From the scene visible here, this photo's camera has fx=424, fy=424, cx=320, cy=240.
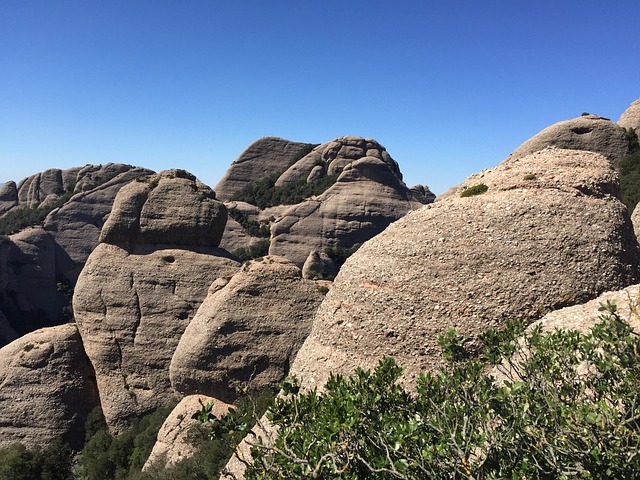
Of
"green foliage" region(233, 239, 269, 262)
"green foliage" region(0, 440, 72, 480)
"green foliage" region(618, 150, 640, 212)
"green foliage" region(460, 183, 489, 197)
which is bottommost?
"green foliage" region(0, 440, 72, 480)

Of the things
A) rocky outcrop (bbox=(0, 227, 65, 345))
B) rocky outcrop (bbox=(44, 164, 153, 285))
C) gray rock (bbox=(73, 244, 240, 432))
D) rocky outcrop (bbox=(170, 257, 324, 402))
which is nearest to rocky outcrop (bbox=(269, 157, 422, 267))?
rocky outcrop (bbox=(44, 164, 153, 285))

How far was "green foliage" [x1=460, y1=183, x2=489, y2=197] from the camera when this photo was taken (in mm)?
15453

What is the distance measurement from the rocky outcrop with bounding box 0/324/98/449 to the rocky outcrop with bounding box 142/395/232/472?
7.84 m

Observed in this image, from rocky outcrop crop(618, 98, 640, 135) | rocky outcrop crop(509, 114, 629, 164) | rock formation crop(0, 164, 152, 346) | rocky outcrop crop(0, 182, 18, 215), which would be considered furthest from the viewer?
rocky outcrop crop(0, 182, 18, 215)

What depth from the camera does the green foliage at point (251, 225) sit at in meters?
60.3

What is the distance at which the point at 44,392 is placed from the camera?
86.5ft

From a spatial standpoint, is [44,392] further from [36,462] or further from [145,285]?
[145,285]

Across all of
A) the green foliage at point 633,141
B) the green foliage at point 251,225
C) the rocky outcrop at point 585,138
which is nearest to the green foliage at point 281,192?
the green foliage at point 251,225

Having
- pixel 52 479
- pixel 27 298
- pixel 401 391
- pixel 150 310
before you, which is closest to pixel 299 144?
pixel 27 298

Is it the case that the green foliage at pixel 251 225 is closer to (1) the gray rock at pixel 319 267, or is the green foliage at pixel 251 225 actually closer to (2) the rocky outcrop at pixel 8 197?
(1) the gray rock at pixel 319 267

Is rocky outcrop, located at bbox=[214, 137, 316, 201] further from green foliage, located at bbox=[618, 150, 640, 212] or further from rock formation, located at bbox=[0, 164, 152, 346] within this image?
green foliage, located at bbox=[618, 150, 640, 212]

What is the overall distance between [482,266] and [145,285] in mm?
22373

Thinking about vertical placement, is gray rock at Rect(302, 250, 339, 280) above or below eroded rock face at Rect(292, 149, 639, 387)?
below

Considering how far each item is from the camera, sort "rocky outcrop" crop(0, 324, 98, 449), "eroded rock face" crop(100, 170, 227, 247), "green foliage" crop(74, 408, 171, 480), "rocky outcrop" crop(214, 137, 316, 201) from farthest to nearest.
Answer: "rocky outcrop" crop(214, 137, 316, 201) < "eroded rock face" crop(100, 170, 227, 247) < "rocky outcrop" crop(0, 324, 98, 449) < "green foliage" crop(74, 408, 171, 480)
